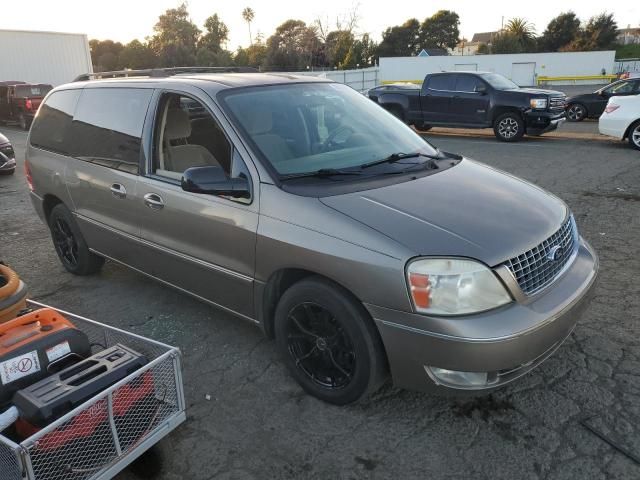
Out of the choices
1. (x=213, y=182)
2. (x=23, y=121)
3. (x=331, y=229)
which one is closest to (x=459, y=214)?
(x=331, y=229)

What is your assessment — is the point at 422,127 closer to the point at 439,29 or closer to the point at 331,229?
the point at 331,229

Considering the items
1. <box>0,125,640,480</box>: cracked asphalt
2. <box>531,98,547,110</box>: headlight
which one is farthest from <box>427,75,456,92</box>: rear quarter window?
<box>0,125,640,480</box>: cracked asphalt

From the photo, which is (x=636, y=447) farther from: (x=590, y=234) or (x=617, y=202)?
(x=617, y=202)

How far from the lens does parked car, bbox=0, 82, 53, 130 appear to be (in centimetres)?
1891

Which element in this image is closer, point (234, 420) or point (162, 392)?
point (162, 392)

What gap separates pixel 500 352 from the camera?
2.42 meters

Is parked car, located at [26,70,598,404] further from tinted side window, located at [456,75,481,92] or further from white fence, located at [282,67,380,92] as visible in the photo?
white fence, located at [282,67,380,92]

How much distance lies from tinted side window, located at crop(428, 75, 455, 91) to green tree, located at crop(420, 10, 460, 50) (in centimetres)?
5536

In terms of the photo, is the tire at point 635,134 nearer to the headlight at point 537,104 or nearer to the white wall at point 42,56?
the headlight at point 537,104

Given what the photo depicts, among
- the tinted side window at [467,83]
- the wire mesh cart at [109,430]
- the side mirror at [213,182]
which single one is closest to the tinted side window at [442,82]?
the tinted side window at [467,83]

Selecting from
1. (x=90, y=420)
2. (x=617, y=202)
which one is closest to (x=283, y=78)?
(x=90, y=420)

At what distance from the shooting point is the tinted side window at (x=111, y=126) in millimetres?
3824

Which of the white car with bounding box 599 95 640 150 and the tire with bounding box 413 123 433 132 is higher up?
the white car with bounding box 599 95 640 150

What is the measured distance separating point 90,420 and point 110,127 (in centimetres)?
254
